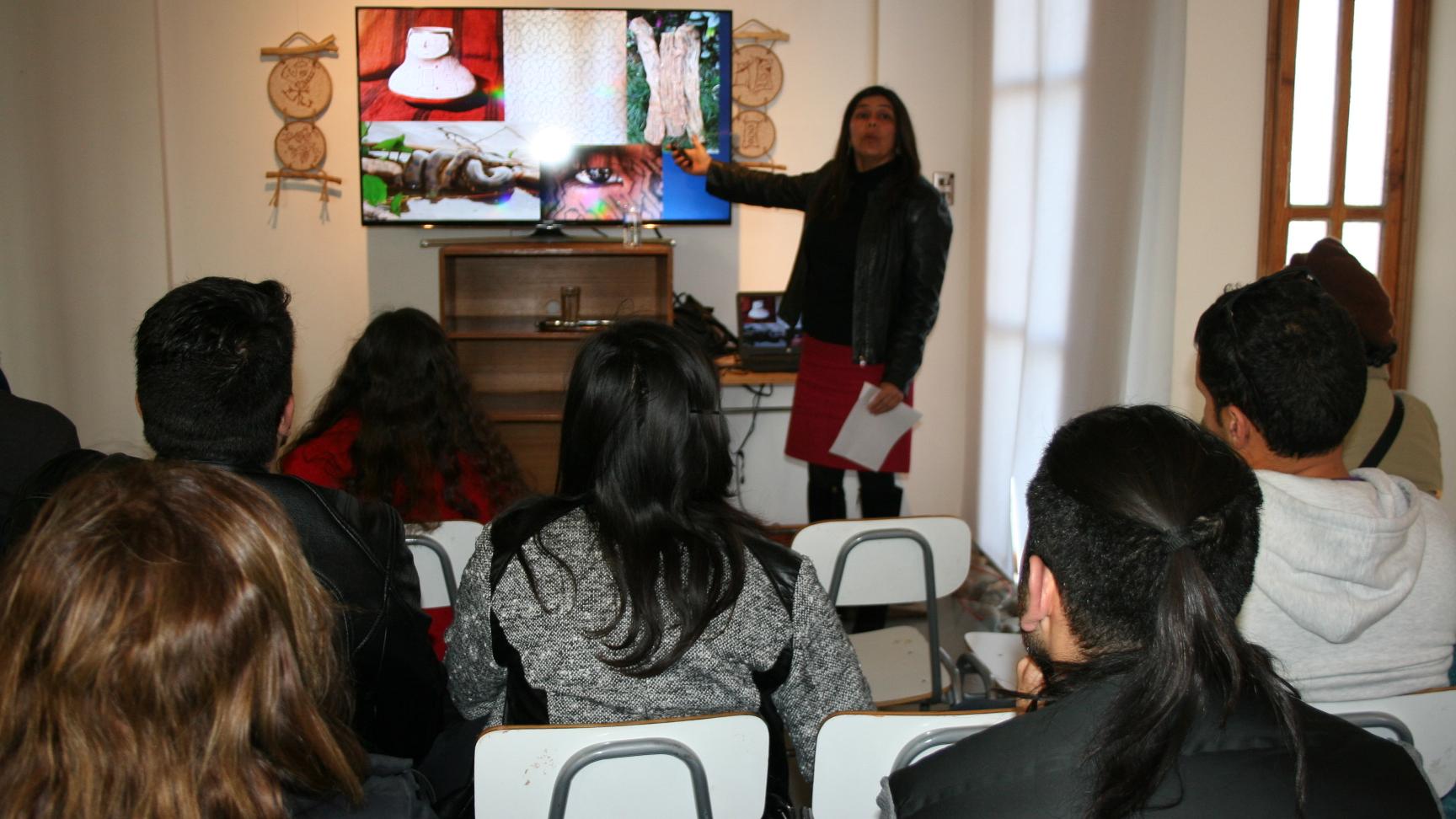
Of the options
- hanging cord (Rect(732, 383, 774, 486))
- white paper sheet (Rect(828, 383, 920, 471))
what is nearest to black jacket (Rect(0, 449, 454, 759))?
white paper sheet (Rect(828, 383, 920, 471))

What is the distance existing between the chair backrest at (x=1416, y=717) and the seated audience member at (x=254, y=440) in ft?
4.32

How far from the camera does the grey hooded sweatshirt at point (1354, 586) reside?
4.86 ft

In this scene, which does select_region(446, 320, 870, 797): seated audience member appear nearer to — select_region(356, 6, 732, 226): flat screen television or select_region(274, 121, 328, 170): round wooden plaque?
select_region(356, 6, 732, 226): flat screen television

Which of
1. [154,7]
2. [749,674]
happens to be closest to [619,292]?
[154,7]

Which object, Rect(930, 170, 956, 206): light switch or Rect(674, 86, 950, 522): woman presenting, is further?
Rect(930, 170, 956, 206): light switch

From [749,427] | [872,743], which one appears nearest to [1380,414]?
[872,743]

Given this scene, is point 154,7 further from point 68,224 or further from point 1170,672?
point 1170,672

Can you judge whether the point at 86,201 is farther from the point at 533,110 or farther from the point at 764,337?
the point at 764,337

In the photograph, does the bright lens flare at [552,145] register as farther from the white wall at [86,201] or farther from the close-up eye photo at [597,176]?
the white wall at [86,201]

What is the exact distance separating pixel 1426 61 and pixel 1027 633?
109 inches

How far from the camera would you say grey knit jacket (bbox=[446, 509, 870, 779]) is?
4.86 feet

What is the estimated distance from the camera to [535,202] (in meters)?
4.98

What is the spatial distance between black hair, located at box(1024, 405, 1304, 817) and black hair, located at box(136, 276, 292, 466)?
1138 millimetres

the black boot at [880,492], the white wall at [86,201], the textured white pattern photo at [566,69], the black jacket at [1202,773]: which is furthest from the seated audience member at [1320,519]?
the white wall at [86,201]
